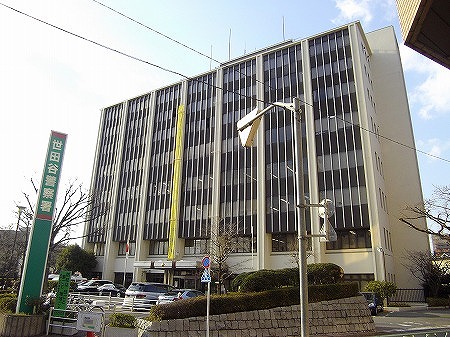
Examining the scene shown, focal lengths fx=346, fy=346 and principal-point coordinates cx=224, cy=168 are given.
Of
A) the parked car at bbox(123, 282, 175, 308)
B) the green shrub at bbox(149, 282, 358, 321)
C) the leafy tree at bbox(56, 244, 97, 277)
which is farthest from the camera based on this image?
the leafy tree at bbox(56, 244, 97, 277)

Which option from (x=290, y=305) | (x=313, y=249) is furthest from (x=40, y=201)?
(x=313, y=249)

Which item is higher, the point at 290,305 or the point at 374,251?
the point at 374,251

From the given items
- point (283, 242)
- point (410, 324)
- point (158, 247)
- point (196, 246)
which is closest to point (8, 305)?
point (410, 324)

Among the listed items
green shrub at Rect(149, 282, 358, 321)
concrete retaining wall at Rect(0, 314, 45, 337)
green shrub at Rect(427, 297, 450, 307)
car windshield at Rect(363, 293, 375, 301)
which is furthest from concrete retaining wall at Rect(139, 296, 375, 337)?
green shrub at Rect(427, 297, 450, 307)

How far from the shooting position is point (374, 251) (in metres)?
31.6

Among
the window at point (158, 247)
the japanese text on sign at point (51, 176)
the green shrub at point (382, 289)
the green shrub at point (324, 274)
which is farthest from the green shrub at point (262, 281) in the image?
the window at point (158, 247)

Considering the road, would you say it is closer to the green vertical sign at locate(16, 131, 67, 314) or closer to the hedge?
the hedge

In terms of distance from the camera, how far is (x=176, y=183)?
148 ft

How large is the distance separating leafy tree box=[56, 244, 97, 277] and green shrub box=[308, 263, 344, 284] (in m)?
39.7

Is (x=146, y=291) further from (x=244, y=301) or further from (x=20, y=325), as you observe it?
(x=244, y=301)

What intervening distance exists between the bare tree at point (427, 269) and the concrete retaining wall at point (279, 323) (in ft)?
69.9

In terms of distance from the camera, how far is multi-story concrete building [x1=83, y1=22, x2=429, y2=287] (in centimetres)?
3416

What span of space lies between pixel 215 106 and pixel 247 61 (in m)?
7.29

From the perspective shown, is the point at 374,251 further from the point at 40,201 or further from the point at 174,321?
the point at 40,201
